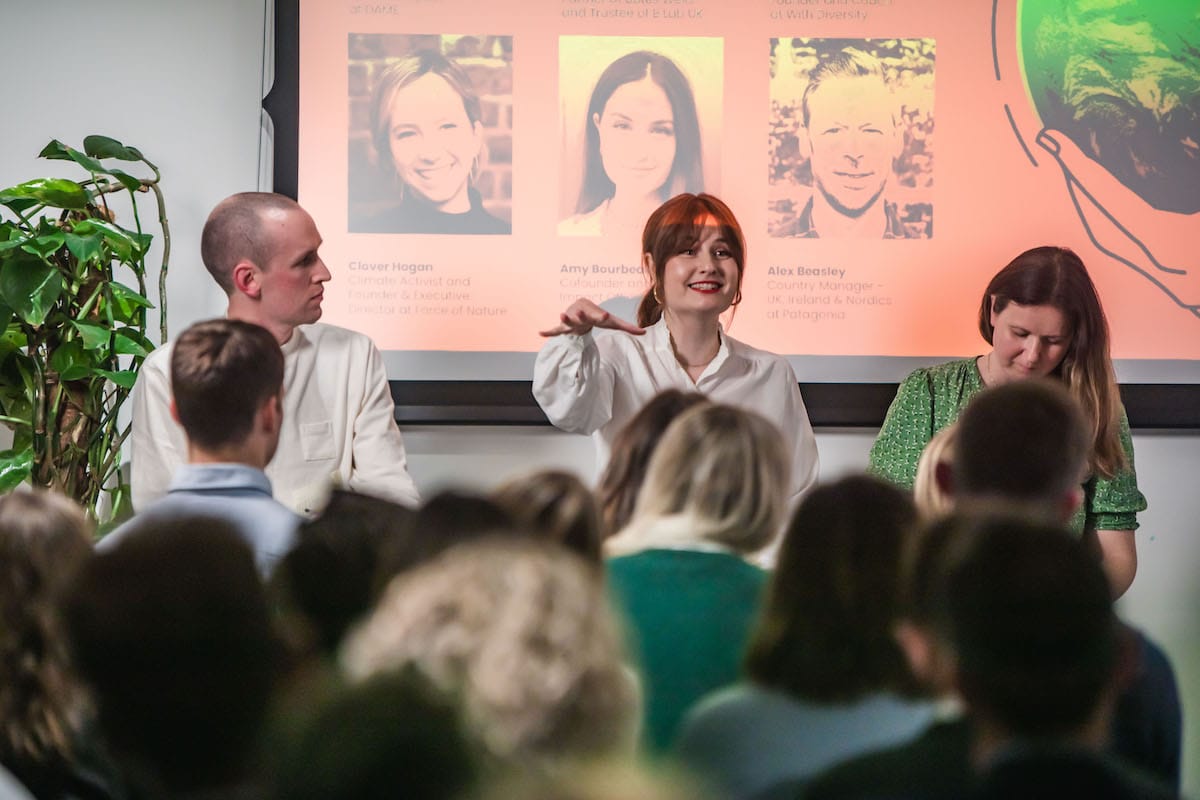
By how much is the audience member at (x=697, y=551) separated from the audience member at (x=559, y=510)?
83 millimetres

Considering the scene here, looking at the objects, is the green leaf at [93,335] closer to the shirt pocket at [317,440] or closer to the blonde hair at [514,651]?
the shirt pocket at [317,440]

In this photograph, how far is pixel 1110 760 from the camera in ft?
2.85

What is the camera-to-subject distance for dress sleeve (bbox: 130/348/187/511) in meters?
2.66

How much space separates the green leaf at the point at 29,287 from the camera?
2836 mm

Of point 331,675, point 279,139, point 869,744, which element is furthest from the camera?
point 279,139

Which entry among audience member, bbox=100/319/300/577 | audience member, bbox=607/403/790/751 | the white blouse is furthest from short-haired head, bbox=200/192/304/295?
audience member, bbox=607/403/790/751

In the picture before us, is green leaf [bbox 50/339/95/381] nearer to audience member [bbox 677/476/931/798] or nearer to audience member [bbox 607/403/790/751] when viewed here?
audience member [bbox 607/403/790/751]

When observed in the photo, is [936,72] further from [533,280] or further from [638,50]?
[533,280]

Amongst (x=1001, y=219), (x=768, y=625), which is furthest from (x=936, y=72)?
(x=768, y=625)

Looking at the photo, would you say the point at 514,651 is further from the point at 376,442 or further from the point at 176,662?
the point at 376,442

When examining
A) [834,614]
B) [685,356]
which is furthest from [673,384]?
[834,614]

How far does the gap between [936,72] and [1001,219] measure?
1.38ft

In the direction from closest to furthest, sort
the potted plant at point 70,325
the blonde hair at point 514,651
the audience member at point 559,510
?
1. the blonde hair at point 514,651
2. the audience member at point 559,510
3. the potted plant at point 70,325

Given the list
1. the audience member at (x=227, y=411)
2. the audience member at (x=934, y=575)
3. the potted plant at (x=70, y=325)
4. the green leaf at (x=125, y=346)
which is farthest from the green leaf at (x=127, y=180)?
the audience member at (x=934, y=575)
